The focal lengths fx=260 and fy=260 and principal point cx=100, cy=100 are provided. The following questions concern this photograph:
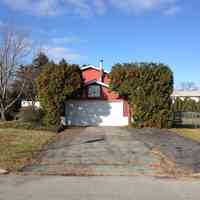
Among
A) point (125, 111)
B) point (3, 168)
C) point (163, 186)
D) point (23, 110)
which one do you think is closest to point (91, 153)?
point (3, 168)

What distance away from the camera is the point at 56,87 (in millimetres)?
20719

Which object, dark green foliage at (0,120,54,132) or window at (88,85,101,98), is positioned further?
window at (88,85,101,98)

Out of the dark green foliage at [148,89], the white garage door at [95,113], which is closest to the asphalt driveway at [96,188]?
the dark green foliage at [148,89]

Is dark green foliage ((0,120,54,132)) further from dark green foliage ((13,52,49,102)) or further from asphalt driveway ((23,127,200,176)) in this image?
dark green foliage ((13,52,49,102))

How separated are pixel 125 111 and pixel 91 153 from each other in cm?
1382

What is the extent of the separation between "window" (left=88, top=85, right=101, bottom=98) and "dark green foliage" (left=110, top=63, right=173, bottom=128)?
2.94 meters

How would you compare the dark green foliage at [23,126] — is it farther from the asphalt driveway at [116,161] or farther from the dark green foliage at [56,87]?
the asphalt driveway at [116,161]

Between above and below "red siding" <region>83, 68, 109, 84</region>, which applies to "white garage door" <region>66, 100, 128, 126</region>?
below

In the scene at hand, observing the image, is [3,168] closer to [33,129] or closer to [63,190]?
[63,190]

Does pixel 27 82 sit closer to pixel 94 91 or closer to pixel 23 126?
pixel 94 91

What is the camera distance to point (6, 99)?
1105 inches

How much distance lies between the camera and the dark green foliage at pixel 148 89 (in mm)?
20984

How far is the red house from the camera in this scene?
2339cm

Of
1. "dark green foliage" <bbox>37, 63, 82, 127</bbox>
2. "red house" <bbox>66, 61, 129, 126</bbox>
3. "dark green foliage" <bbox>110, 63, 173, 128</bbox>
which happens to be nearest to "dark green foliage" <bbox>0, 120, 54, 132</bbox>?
"dark green foliage" <bbox>37, 63, 82, 127</bbox>
